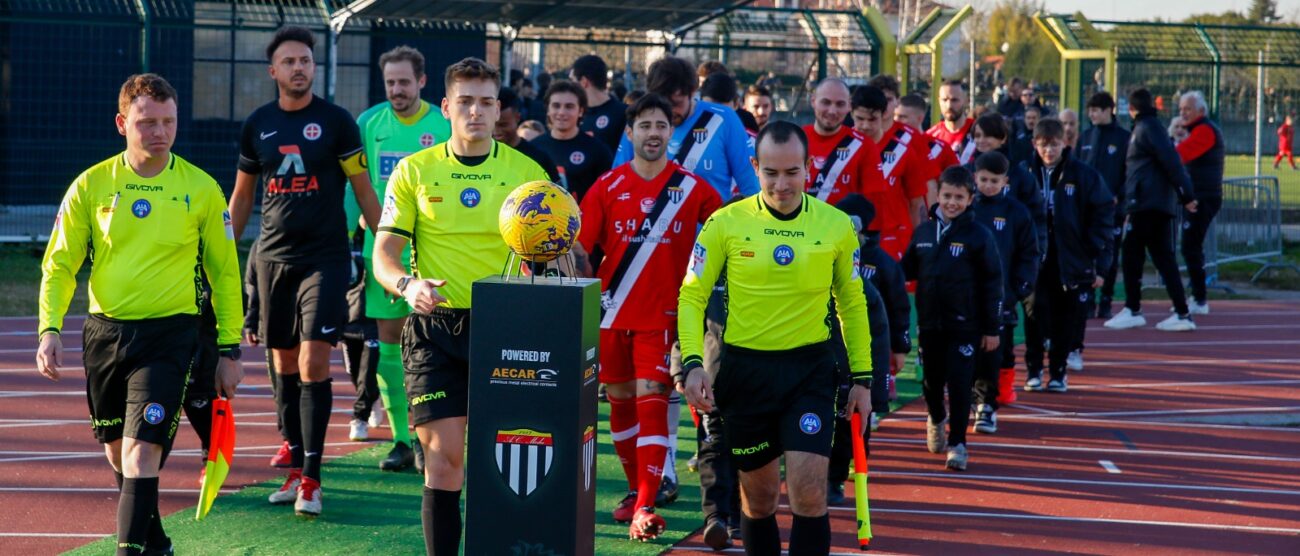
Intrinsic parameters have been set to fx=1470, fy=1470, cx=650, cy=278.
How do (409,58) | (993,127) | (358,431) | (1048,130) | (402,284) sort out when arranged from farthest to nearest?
(1048,130) → (993,127) → (358,431) → (409,58) → (402,284)

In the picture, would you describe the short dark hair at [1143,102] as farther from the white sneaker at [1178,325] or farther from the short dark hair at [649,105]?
the short dark hair at [649,105]

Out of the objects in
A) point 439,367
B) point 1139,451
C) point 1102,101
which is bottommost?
point 1139,451

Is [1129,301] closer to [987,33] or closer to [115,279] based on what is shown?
[115,279]

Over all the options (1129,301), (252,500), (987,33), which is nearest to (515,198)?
(252,500)

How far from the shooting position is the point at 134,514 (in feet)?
18.2

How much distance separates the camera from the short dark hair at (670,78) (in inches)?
295

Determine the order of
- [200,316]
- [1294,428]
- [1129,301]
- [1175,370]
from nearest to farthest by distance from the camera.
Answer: [200,316], [1294,428], [1175,370], [1129,301]

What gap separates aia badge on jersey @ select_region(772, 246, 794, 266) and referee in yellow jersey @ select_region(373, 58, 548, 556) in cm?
99

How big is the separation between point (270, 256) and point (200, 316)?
3.90 ft

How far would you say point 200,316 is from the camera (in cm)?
600

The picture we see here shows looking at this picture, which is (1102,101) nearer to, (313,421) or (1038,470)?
(1038,470)

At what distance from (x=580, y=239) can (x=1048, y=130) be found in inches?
Result: 206

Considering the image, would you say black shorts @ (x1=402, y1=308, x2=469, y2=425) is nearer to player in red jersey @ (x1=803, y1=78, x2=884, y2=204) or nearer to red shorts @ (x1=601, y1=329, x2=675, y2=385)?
red shorts @ (x1=601, y1=329, x2=675, y2=385)

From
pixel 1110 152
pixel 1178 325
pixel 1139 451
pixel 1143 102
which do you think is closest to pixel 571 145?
pixel 1139 451
